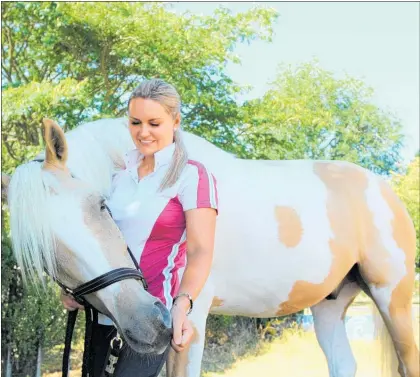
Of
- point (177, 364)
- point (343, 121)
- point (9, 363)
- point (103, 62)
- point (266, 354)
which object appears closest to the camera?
point (177, 364)

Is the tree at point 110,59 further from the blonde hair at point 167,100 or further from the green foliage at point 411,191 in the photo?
the green foliage at point 411,191

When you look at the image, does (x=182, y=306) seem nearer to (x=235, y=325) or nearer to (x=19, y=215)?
(x=19, y=215)

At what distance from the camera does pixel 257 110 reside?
6891mm

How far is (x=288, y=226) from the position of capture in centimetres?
260

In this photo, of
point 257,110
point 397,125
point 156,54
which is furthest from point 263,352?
point 397,125

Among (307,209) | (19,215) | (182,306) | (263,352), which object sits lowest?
(263,352)

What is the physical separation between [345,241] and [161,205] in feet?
4.64

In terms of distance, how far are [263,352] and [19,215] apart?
6395 millimetres

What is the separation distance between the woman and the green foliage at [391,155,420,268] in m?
11.8

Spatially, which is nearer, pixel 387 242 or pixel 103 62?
pixel 387 242

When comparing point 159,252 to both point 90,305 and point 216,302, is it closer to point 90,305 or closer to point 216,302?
point 90,305

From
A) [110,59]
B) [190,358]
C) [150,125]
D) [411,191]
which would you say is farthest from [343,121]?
[150,125]

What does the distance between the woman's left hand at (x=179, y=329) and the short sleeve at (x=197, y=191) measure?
266mm

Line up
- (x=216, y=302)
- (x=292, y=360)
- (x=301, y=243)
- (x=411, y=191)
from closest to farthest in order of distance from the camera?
(x=216, y=302)
(x=301, y=243)
(x=292, y=360)
(x=411, y=191)
